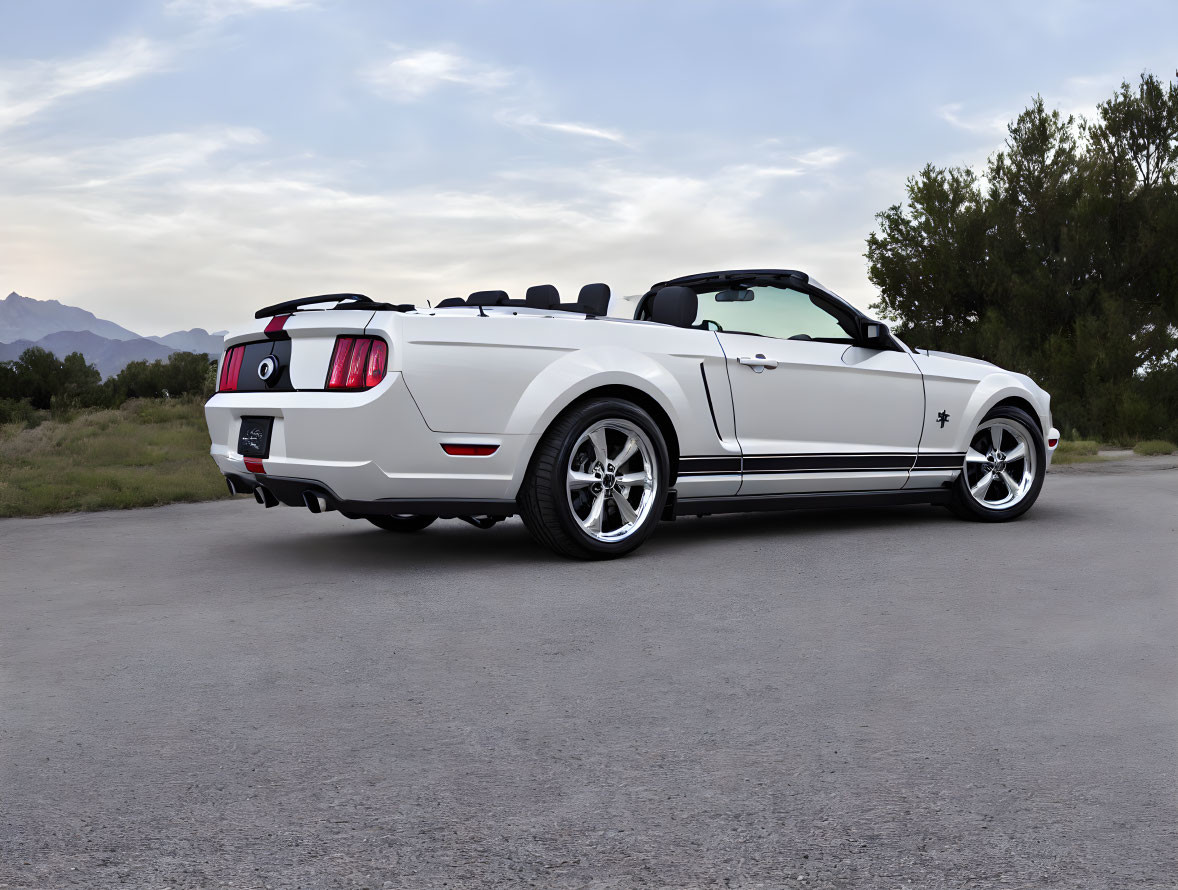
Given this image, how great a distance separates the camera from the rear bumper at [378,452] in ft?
19.0

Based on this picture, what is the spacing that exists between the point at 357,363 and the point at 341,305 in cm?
59

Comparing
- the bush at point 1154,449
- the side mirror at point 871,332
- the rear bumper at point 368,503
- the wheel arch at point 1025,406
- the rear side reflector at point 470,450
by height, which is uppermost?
the side mirror at point 871,332

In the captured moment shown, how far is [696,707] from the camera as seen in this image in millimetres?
3654

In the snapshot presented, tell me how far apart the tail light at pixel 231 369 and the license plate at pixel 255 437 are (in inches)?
13.6

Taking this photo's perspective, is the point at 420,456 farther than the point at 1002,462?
No

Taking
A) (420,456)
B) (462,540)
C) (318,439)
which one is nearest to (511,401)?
(420,456)

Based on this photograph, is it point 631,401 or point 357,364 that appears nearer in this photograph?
point 357,364

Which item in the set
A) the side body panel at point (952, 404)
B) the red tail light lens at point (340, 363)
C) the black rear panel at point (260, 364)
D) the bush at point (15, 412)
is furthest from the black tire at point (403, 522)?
the bush at point (15, 412)

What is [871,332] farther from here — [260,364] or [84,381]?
[84,381]

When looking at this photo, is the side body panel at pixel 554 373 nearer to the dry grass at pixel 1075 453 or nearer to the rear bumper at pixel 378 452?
the rear bumper at pixel 378 452

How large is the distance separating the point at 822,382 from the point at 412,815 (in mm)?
5026

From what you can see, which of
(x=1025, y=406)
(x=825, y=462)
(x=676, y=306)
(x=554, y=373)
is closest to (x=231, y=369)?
(x=554, y=373)

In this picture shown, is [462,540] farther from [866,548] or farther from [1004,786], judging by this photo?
[1004,786]

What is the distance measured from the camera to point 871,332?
757cm
